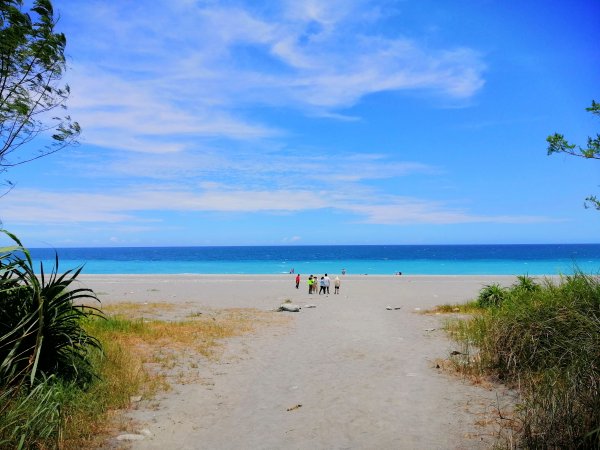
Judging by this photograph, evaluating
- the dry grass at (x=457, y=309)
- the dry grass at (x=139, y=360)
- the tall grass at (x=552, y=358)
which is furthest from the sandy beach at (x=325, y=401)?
the dry grass at (x=457, y=309)

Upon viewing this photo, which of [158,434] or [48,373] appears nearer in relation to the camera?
[158,434]

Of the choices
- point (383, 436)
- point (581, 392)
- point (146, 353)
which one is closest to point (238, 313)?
point (146, 353)

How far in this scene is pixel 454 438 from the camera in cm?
664

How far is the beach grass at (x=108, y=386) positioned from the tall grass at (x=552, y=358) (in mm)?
6099

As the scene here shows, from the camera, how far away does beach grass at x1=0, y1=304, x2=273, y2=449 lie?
5.56 m

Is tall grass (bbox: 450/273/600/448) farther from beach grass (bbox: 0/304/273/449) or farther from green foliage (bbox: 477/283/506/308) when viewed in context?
green foliage (bbox: 477/283/506/308)

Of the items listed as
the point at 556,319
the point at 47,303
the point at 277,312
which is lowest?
the point at 277,312

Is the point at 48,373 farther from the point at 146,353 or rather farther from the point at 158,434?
the point at 146,353

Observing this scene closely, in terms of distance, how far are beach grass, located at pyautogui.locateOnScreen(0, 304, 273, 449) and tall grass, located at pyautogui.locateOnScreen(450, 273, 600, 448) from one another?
6099 millimetres

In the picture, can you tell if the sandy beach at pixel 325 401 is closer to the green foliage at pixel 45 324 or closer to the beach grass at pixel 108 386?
the beach grass at pixel 108 386

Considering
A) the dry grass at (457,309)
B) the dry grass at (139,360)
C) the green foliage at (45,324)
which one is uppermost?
the green foliage at (45,324)

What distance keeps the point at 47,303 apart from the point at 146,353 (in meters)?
5.09

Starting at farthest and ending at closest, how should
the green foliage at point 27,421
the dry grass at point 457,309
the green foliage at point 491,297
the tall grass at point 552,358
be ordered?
1. the dry grass at point 457,309
2. the green foliage at point 491,297
3. the tall grass at point 552,358
4. the green foliage at point 27,421

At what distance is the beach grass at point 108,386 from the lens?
556 centimetres
